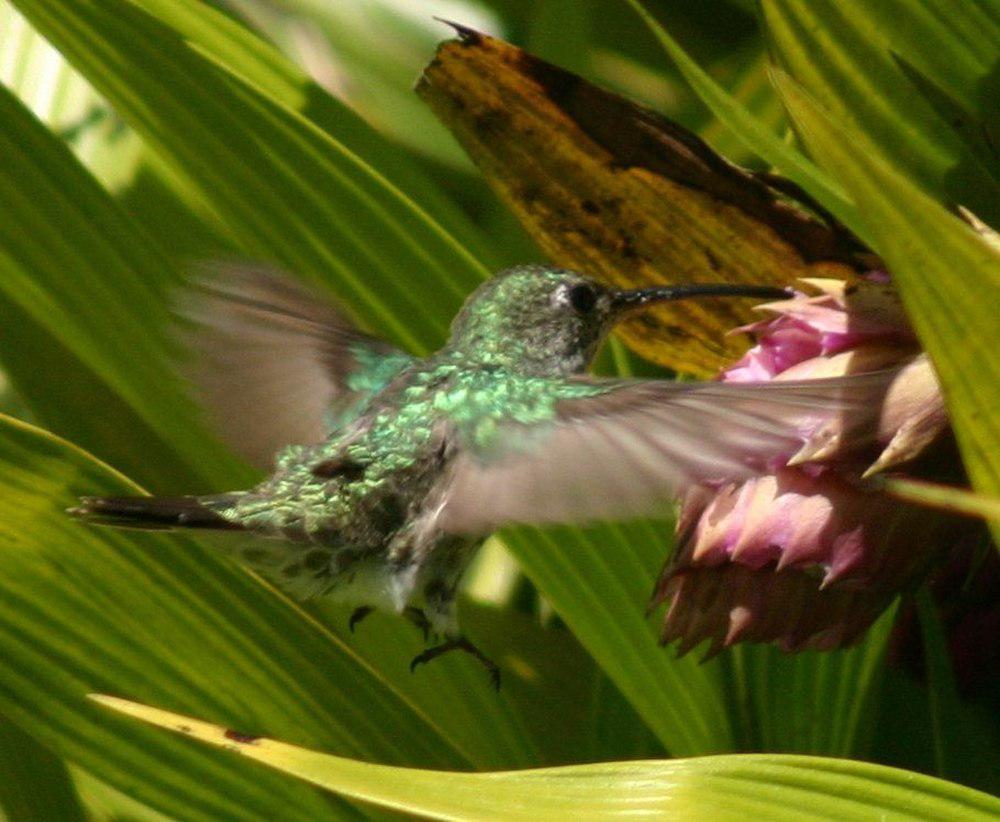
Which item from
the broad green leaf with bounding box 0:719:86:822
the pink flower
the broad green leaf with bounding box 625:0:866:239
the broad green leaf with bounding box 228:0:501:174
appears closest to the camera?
the pink flower

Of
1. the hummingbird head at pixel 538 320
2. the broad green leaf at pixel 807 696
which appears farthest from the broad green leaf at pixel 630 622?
the hummingbird head at pixel 538 320

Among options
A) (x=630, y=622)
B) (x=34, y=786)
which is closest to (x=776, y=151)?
(x=630, y=622)

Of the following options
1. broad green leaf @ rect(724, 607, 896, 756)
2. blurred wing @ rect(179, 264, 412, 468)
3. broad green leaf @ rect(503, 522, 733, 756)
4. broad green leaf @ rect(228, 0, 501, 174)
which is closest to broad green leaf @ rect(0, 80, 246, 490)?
blurred wing @ rect(179, 264, 412, 468)

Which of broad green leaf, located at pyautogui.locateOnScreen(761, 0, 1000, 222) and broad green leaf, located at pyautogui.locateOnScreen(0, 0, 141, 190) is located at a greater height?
broad green leaf, located at pyautogui.locateOnScreen(0, 0, 141, 190)

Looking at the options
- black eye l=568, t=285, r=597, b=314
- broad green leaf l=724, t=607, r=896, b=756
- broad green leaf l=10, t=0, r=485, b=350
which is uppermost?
broad green leaf l=10, t=0, r=485, b=350

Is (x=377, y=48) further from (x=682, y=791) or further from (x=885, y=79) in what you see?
(x=682, y=791)

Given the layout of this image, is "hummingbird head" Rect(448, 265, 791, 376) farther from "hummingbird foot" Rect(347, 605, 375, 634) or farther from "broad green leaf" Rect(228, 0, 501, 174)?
"broad green leaf" Rect(228, 0, 501, 174)
